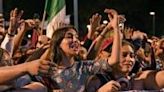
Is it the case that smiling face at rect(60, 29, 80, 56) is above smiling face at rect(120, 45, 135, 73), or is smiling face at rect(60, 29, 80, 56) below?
above

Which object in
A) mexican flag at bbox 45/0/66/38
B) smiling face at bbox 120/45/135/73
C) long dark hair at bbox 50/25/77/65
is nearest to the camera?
long dark hair at bbox 50/25/77/65

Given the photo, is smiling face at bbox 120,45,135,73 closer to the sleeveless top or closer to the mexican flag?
the sleeveless top

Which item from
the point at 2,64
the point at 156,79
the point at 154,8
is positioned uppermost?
the point at 2,64

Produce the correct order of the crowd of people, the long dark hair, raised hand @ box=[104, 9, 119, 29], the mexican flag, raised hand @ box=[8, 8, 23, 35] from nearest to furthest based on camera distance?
the crowd of people → the long dark hair → raised hand @ box=[104, 9, 119, 29] → raised hand @ box=[8, 8, 23, 35] → the mexican flag

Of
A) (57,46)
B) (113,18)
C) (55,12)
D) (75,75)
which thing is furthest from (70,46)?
(55,12)

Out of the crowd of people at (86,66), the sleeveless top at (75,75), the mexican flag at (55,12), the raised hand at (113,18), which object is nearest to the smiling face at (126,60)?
the crowd of people at (86,66)

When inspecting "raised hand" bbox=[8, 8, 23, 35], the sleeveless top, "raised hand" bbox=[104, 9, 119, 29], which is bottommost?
the sleeveless top

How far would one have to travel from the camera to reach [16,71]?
4.15 meters

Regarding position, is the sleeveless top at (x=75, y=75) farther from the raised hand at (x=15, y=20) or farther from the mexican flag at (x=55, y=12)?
the mexican flag at (x=55, y=12)

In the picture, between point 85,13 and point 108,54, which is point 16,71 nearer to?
point 108,54

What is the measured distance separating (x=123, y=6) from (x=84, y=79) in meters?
28.9

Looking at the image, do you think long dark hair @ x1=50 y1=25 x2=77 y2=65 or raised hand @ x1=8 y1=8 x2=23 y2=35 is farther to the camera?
raised hand @ x1=8 y1=8 x2=23 y2=35

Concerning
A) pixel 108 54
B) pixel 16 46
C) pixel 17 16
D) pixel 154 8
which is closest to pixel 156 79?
pixel 108 54

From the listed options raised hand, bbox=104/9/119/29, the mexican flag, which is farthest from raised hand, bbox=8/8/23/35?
raised hand, bbox=104/9/119/29
